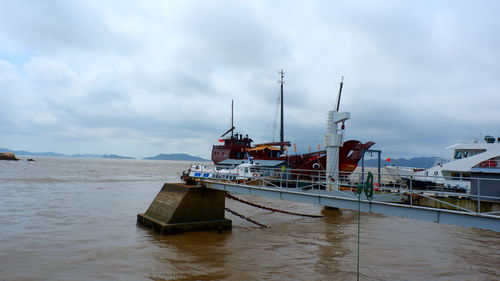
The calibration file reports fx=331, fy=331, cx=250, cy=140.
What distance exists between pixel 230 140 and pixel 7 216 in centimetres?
3656

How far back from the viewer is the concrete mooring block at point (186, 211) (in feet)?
55.4

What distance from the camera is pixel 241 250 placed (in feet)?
48.9

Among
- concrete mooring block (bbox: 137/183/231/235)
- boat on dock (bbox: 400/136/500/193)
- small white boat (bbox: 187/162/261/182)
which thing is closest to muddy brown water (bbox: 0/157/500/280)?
concrete mooring block (bbox: 137/183/231/235)

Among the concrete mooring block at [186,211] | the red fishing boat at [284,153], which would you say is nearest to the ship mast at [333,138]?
the red fishing boat at [284,153]

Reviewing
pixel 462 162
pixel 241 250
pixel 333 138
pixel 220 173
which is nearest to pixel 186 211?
pixel 220 173

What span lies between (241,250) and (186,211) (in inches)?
159

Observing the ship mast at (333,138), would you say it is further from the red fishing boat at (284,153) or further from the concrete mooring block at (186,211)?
the concrete mooring block at (186,211)

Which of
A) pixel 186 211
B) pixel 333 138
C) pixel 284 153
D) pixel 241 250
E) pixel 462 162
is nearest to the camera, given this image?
pixel 241 250

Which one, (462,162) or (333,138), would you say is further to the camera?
(462,162)

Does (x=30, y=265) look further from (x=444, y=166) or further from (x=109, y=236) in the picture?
(x=444, y=166)

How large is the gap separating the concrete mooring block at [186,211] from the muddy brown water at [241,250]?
51 centimetres

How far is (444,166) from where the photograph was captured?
29719 millimetres

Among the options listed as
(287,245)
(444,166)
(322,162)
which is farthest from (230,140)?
(287,245)

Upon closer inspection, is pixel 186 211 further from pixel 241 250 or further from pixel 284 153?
pixel 284 153
